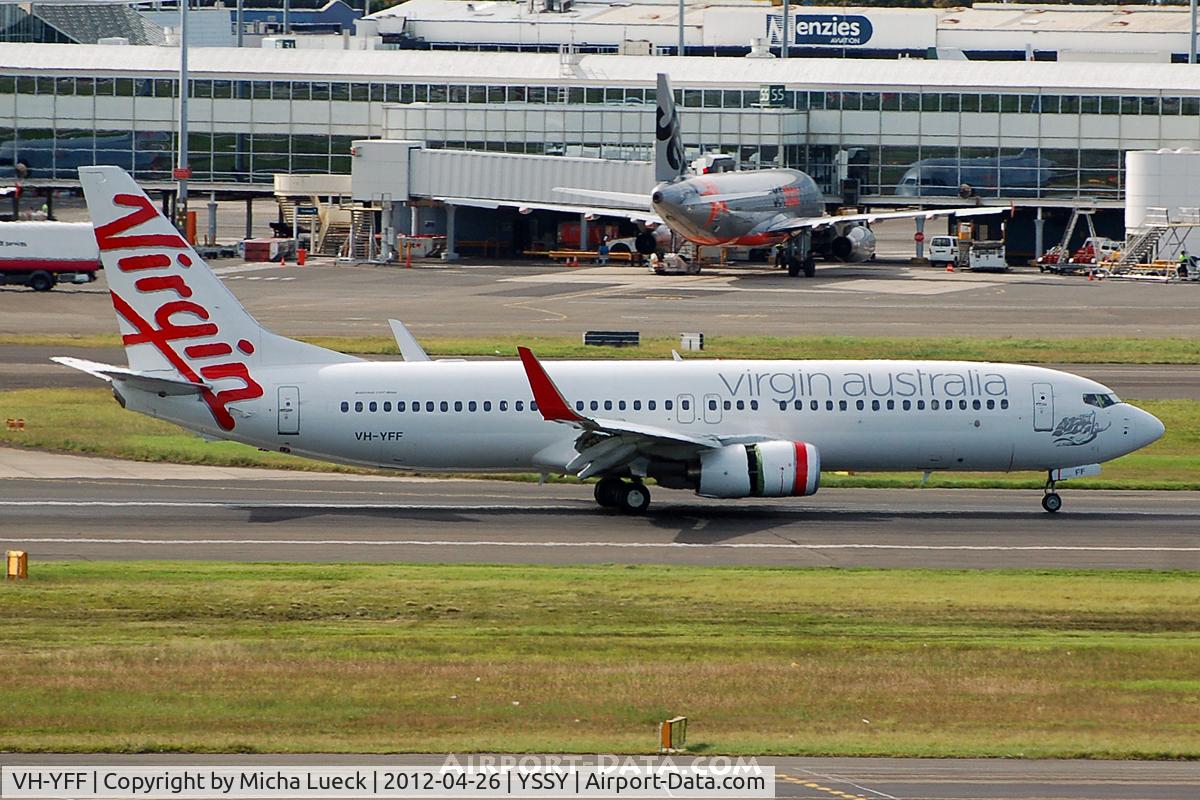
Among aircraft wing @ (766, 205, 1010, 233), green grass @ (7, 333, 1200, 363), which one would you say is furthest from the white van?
green grass @ (7, 333, 1200, 363)

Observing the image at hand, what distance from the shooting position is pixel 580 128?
12594 centimetres

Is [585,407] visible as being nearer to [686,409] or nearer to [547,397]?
[686,409]

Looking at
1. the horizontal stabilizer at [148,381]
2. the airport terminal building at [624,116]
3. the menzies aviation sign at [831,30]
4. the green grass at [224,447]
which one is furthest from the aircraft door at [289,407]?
the menzies aviation sign at [831,30]

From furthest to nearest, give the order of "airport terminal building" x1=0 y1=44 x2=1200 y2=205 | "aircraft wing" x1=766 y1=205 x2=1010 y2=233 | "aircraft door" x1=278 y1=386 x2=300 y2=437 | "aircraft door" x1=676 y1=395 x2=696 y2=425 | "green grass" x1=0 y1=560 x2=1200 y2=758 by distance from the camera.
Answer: "airport terminal building" x1=0 y1=44 x2=1200 y2=205 < "aircraft wing" x1=766 y1=205 x2=1010 y2=233 < "aircraft door" x1=676 y1=395 x2=696 y2=425 < "aircraft door" x1=278 y1=386 x2=300 y2=437 < "green grass" x1=0 y1=560 x2=1200 y2=758

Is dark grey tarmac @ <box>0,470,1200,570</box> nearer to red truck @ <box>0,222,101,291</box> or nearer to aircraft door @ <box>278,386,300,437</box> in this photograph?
aircraft door @ <box>278,386,300,437</box>

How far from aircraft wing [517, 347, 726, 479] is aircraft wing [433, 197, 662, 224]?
239 feet

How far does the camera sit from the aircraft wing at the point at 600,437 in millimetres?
43188

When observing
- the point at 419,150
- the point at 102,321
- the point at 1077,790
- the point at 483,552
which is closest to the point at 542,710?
the point at 1077,790

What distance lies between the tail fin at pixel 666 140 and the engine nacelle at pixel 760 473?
65.4 metres

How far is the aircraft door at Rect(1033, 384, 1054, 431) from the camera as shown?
46438mm

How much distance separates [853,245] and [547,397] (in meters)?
81.1

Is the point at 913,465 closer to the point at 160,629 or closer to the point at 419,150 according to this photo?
the point at 160,629

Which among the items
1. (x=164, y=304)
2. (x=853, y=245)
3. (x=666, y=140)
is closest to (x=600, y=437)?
(x=164, y=304)

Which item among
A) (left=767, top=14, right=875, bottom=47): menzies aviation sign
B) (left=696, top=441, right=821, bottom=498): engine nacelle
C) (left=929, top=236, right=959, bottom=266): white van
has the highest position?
(left=767, top=14, right=875, bottom=47): menzies aviation sign
